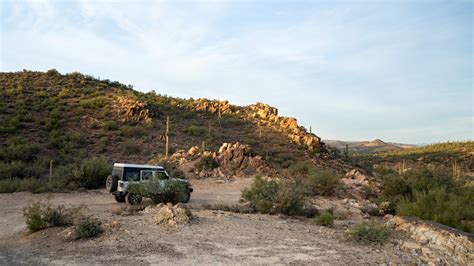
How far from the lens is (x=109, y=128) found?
148ft

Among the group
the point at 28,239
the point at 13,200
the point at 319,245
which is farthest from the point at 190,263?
the point at 13,200

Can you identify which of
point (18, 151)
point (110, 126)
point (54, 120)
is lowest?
point (18, 151)

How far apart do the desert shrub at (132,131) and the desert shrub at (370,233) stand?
3566cm

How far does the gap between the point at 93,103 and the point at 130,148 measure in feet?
49.6

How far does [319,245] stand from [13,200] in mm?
16893

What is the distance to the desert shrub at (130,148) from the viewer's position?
3900 cm

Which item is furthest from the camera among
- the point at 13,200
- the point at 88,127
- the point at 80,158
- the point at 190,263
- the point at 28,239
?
the point at 88,127

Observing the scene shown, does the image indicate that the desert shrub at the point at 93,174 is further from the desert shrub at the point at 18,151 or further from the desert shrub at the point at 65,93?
the desert shrub at the point at 65,93

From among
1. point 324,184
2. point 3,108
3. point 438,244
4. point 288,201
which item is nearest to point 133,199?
point 288,201

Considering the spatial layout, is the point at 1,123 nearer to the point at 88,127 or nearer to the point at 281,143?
the point at 88,127

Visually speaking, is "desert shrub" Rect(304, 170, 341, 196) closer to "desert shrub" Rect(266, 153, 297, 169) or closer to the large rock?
"desert shrub" Rect(266, 153, 297, 169)

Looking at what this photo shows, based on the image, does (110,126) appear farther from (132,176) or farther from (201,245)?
(201,245)

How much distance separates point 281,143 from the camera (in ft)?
151

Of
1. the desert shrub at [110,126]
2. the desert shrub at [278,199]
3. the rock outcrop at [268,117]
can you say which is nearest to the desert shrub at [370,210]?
the desert shrub at [278,199]
